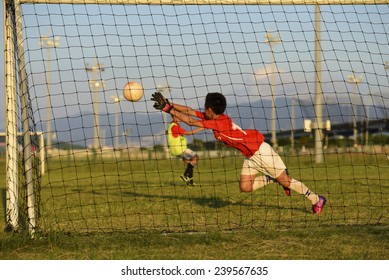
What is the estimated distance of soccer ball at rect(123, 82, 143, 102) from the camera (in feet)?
31.5

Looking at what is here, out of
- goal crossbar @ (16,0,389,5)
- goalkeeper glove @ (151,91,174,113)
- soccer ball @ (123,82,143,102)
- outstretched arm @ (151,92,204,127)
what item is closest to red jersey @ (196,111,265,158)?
outstretched arm @ (151,92,204,127)

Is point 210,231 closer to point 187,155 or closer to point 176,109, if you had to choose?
point 176,109

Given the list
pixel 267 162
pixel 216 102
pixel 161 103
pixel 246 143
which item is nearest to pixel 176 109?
pixel 161 103

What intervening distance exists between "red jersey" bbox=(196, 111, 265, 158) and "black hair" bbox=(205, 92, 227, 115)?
100mm

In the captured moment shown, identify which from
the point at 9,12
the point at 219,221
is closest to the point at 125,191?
the point at 219,221

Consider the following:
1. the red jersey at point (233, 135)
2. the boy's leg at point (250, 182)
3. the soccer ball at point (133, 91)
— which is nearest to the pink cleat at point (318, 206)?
the boy's leg at point (250, 182)

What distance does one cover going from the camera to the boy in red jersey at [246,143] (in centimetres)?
877

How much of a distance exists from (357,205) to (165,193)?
15.8ft

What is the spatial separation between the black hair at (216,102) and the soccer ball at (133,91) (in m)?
1.19

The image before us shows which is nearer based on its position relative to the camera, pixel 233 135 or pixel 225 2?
pixel 225 2

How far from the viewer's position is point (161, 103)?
26.6 ft

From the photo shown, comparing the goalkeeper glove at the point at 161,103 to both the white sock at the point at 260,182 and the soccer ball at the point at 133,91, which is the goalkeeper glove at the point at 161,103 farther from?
the white sock at the point at 260,182

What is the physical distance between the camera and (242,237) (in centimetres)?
728

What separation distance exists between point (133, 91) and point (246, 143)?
1.75 metres
